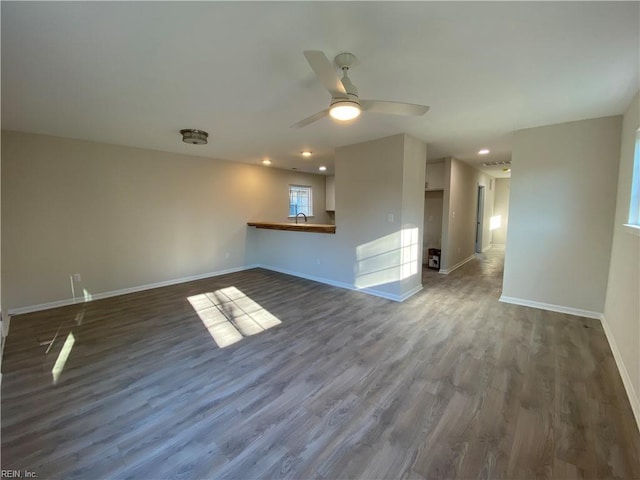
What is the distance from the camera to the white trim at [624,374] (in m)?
1.76

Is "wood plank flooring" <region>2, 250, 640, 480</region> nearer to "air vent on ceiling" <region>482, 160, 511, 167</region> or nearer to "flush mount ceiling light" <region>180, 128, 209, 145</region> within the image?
"flush mount ceiling light" <region>180, 128, 209, 145</region>

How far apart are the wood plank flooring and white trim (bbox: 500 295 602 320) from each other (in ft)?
0.75

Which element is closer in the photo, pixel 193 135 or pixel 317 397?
pixel 317 397

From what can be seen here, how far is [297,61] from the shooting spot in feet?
6.26

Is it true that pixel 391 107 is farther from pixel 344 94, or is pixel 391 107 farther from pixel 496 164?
pixel 496 164

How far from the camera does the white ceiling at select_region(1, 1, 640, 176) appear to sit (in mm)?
1460

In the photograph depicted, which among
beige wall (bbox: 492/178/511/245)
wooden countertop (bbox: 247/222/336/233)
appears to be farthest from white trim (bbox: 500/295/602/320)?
beige wall (bbox: 492/178/511/245)

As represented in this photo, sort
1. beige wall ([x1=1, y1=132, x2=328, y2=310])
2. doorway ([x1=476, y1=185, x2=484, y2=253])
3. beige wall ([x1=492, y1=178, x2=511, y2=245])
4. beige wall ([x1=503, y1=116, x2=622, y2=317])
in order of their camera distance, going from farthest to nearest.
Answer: beige wall ([x1=492, y1=178, x2=511, y2=245]), doorway ([x1=476, y1=185, x2=484, y2=253]), beige wall ([x1=1, y1=132, x2=328, y2=310]), beige wall ([x1=503, y1=116, x2=622, y2=317])

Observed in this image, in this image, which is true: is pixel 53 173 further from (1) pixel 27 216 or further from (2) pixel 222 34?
(2) pixel 222 34

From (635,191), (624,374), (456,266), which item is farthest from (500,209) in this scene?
(624,374)

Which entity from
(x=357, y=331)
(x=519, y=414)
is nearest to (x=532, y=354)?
(x=519, y=414)

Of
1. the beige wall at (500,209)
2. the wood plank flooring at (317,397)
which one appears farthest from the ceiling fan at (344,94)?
the beige wall at (500,209)

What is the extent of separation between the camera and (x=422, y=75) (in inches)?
82.9

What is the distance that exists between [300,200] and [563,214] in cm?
557
